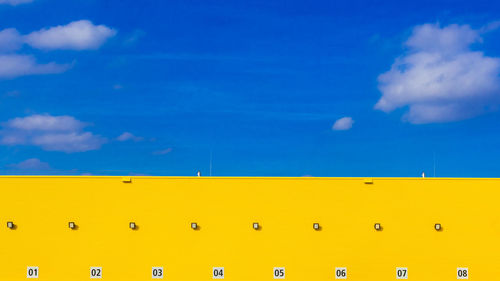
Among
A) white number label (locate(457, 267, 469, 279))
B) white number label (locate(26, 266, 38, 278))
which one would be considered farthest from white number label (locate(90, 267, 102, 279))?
white number label (locate(457, 267, 469, 279))

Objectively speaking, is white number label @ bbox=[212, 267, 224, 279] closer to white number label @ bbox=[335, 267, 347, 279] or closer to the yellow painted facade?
the yellow painted facade

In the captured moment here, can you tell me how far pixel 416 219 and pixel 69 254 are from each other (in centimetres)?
1429

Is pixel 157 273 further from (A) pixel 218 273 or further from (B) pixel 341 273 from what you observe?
(B) pixel 341 273

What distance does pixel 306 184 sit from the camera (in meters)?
27.9

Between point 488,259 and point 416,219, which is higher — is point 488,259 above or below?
below

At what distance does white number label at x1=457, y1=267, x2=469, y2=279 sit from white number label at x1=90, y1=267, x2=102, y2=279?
14572mm

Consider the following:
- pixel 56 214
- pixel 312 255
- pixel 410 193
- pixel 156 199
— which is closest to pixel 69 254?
pixel 56 214

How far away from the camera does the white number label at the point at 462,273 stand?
27.6 meters

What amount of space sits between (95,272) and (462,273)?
14924mm

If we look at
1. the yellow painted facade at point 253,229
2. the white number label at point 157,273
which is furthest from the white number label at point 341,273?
the white number label at point 157,273

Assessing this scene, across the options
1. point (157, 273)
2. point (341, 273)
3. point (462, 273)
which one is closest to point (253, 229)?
point (341, 273)

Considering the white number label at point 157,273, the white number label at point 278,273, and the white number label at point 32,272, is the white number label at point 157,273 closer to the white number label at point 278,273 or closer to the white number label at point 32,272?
the white number label at point 278,273

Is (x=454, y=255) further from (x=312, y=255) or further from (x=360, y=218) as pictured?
(x=312, y=255)

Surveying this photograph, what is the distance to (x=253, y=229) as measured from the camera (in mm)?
27766
